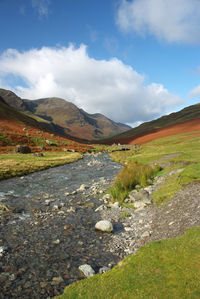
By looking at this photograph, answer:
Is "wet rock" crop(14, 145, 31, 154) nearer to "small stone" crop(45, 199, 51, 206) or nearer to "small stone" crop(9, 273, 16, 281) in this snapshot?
"small stone" crop(45, 199, 51, 206)

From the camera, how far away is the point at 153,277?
206 inches

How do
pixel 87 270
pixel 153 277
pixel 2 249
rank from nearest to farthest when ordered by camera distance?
pixel 153 277
pixel 87 270
pixel 2 249

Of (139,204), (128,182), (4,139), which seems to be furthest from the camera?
(4,139)

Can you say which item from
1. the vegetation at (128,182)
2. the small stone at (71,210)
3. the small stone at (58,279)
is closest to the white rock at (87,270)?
the small stone at (58,279)

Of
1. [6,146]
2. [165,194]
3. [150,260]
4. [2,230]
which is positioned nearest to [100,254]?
[150,260]

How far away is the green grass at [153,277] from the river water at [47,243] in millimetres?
1410

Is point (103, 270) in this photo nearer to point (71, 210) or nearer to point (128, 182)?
point (71, 210)

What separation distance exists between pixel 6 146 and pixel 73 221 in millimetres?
46542

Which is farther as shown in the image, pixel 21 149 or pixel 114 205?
pixel 21 149

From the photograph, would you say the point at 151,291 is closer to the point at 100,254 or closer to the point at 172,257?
the point at 172,257

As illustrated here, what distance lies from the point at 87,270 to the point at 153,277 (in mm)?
2743

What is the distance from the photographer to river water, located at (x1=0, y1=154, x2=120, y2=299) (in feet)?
20.9

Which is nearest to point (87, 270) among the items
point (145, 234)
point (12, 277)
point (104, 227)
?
point (12, 277)

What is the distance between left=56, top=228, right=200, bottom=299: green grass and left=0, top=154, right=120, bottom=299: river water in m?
1.41
